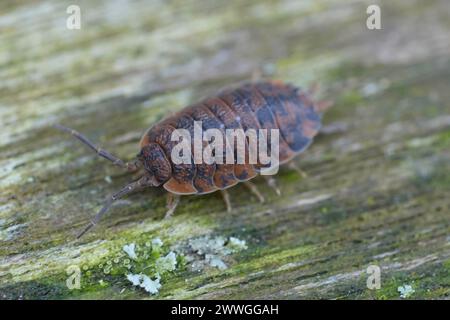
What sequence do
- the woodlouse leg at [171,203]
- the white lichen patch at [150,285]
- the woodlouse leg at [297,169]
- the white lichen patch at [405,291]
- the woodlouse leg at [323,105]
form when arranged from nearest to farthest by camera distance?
the white lichen patch at [150,285] < the white lichen patch at [405,291] < the woodlouse leg at [171,203] < the woodlouse leg at [297,169] < the woodlouse leg at [323,105]

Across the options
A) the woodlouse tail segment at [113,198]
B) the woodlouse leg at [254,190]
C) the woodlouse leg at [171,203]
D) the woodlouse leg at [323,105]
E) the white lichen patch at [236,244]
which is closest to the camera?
the woodlouse tail segment at [113,198]

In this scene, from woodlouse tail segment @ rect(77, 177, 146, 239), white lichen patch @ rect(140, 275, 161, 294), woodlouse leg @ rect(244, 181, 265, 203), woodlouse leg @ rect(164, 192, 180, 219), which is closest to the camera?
white lichen patch @ rect(140, 275, 161, 294)

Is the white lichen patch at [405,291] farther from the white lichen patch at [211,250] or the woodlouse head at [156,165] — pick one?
the woodlouse head at [156,165]

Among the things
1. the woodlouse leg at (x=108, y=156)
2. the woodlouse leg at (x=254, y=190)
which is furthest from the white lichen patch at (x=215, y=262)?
the woodlouse leg at (x=108, y=156)

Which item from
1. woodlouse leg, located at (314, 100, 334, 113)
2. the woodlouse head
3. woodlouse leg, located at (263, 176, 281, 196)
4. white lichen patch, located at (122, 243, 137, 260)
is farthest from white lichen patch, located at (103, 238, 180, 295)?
woodlouse leg, located at (314, 100, 334, 113)

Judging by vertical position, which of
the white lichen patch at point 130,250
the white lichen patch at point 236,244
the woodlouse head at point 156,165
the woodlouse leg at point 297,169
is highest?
the woodlouse head at point 156,165

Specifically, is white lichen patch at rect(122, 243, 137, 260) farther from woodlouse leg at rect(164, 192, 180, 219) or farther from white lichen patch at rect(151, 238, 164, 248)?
woodlouse leg at rect(164, 192, 180, 219)
